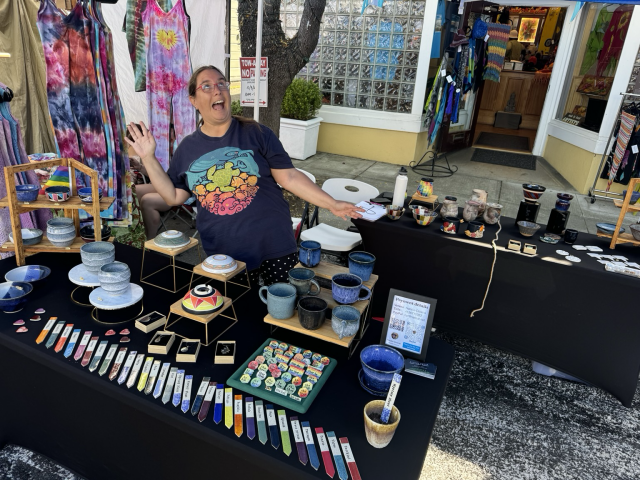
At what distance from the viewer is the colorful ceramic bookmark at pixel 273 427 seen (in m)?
1.21

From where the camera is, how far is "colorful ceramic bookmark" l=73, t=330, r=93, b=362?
4.91ft

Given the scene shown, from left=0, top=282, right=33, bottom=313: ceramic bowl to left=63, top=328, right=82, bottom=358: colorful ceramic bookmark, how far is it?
31 cm

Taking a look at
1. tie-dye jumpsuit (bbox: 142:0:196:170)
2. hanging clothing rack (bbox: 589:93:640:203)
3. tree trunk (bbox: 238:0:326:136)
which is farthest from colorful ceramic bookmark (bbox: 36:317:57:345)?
hanging clothing rack (bbox: 589:93:640:203)

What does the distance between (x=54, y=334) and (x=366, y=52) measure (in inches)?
271

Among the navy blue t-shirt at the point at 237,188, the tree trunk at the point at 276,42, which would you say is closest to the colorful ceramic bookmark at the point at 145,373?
the navy blue t-shirt at the point at 237,188

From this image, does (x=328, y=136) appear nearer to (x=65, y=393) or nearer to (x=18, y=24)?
(x=18, y=24)

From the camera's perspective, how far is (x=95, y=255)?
1792 millimetres

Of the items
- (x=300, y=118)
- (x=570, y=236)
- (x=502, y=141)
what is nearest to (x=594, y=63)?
(x=502, y=141)

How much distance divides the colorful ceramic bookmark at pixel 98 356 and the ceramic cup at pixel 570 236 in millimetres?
2714

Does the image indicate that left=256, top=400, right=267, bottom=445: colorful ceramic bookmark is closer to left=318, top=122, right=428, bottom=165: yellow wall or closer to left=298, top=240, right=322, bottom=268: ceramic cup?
left=298, top=240, right=322, bottom=268: ceramic cup

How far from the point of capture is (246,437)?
4.03 feet

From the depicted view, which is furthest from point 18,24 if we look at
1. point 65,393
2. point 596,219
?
point 596,219

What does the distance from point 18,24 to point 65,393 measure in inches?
112

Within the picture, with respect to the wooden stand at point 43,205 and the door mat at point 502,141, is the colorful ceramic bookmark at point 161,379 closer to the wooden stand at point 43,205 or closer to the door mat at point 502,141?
the wooden stand at point 43,205
